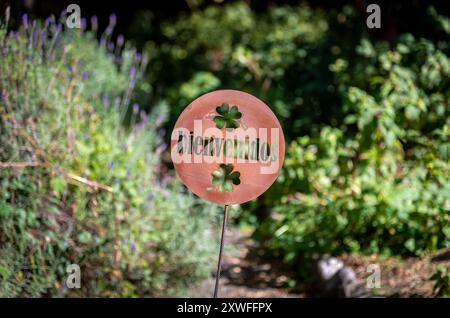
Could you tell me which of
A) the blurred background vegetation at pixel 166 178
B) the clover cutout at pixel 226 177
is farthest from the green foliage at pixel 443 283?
the clover cutout at pixel 226 177

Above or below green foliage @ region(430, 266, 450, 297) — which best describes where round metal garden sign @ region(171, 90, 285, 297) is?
above

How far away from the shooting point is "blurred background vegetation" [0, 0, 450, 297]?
367cm

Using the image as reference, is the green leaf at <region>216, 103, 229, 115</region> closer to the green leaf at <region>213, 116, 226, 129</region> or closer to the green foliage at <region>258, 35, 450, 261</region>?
the green leaf at <region>213, 116, 226, 129</region>

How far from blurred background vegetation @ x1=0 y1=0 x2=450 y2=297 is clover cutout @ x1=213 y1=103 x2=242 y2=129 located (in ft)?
4.14

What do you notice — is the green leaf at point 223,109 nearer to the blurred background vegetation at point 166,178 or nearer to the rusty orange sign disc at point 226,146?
the rusty orange sign disc at point 226,146

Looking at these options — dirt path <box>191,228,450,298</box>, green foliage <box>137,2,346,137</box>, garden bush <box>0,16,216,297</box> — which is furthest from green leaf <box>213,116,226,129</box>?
green foliage <box>137,2,346,137</box>

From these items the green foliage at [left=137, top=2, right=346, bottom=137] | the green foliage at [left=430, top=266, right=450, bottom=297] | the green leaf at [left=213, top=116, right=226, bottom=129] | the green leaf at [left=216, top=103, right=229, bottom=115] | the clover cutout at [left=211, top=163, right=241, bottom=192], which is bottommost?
the green foliage at [left=430, top=266, right=450, bottom=297]

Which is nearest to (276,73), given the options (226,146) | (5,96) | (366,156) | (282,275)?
(366,156)

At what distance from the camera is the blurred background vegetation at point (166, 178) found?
3.67m

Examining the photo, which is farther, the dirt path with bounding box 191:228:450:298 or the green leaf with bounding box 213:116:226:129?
the dirt path with bounding box 191:228:450:298

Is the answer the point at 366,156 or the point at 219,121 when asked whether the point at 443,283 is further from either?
the point at 219,121

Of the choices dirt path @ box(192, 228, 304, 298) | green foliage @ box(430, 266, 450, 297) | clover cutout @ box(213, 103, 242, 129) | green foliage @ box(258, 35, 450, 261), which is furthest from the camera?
dirt path @ box(192, 228, 304, 298)

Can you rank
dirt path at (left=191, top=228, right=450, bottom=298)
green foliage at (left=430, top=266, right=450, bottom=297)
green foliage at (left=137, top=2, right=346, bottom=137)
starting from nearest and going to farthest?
green foliage at (left=430, top=266, right=450, bottom=297) < dirt path at (left=191, top=228, right=450, bottom=298) < green foliage at (left=137, top=2, right=346, bottom=137)
